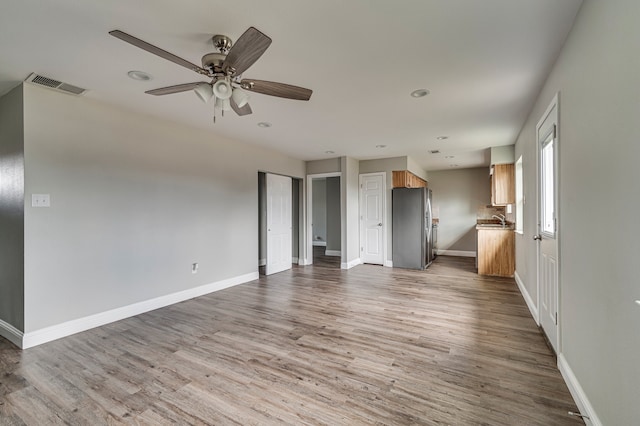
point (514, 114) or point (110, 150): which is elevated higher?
point (514, 114)

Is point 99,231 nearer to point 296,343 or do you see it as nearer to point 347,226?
point 296,343

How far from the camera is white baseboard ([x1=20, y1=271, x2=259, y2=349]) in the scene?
2.76 m

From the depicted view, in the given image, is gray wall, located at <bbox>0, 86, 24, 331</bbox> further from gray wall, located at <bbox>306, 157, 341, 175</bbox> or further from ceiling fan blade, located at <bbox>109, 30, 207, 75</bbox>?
gray wall, located at <bbox>306, 157, 341, 175</bbox>

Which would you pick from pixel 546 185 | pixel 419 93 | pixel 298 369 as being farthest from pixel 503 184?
pixel 298 369

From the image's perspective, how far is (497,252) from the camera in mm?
5488

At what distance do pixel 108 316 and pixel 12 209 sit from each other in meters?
1.45

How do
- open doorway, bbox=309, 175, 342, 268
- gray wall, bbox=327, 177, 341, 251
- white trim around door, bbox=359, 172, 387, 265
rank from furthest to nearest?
gray wall, bbox=327, 177, 341, 251 → open doorway, bbox=309, 175, 342, 268 → white trim around door, bbox=359, 172, 387, 265

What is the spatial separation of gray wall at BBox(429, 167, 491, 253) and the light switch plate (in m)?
8.52

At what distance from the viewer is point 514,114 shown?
145 inches

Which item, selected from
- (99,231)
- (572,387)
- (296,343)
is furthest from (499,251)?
(99,231)

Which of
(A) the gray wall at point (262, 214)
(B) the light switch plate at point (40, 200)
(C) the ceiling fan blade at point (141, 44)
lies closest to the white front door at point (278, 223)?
(A) the gray wall at point (262, 214)

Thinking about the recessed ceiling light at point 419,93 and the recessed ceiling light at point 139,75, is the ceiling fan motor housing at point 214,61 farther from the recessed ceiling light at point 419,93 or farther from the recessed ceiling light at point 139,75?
the recessed ceiling light at point 419,93

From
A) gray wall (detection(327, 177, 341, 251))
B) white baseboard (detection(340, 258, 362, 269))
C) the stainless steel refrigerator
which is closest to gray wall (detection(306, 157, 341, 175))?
the stainless steel refrigerator

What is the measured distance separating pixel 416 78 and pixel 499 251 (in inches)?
168
